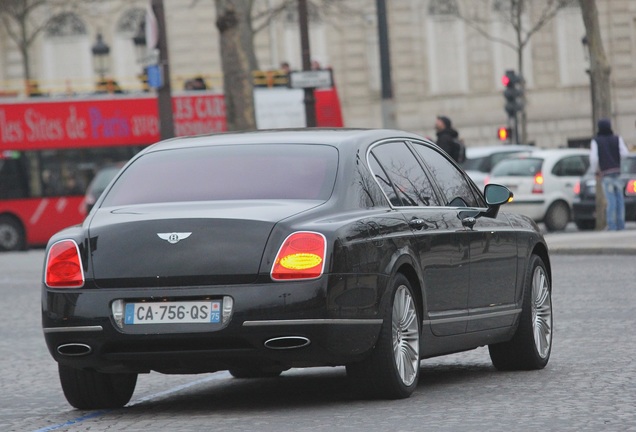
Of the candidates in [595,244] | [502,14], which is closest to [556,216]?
[595,244]

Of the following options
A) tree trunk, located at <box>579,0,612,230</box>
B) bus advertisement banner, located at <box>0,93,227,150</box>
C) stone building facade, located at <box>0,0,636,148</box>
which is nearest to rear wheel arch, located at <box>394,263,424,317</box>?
tree trunk, located at <box>579,0,612,230</box>

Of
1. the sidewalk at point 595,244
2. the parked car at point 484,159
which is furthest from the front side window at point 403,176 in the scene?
the parked car at point 484,159

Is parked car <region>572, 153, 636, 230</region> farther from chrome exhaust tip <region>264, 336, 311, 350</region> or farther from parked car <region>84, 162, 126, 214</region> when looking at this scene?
chrome exhaust tip <region>264, 336, 311, 350</region>

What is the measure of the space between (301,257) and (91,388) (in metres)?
1.44

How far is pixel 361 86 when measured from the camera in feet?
189

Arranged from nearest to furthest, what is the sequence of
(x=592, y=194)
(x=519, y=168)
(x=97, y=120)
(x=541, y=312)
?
(x=541, y=312) < (x=592, y=194) < (x=519, y=168) < (x=97, y=120)

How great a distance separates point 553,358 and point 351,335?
3121 mm

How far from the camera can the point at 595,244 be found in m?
24.3

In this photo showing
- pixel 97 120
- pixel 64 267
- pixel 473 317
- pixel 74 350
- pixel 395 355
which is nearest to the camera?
pixel 74 350

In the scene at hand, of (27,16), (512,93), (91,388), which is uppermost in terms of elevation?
(27,16)

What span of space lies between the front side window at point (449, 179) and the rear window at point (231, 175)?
3.34 feet

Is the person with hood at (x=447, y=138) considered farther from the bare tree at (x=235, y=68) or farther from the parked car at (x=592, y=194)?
the bare tree at (x=235, y=68)

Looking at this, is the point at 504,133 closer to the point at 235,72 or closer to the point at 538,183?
the point at 538,183

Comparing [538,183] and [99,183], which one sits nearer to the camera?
[538,183]
